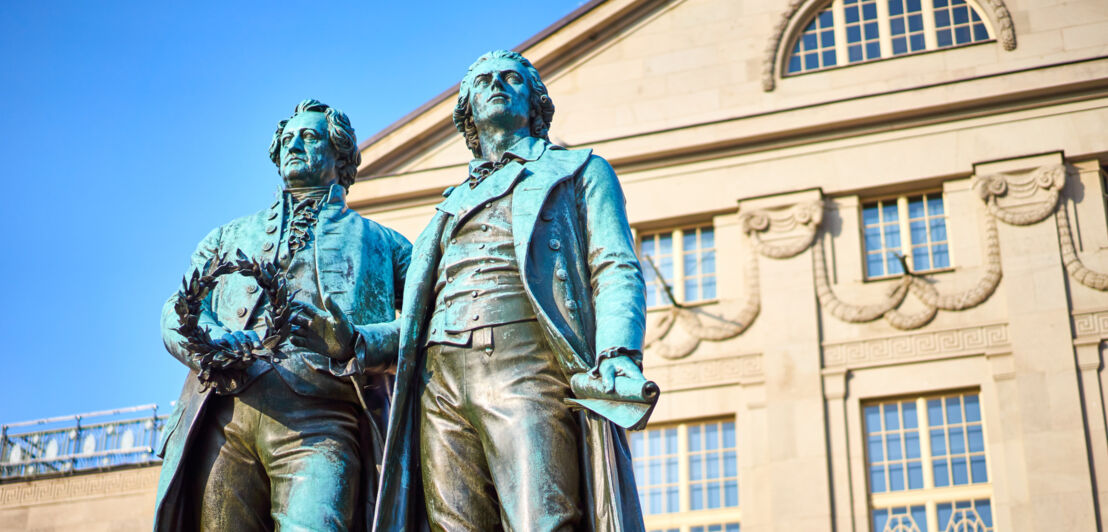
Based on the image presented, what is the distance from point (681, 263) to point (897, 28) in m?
5.47

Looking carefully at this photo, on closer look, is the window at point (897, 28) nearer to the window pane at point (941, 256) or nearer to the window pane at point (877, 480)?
the window pane at point (941, 256)

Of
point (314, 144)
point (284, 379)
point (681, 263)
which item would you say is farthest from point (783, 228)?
point (284, 379)

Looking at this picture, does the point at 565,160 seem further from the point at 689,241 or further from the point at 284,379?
the point at 689,241

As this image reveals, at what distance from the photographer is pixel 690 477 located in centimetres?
2773

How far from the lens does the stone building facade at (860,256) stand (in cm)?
2628

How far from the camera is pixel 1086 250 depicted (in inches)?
1057

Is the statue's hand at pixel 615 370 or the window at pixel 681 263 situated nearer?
the statue's hand at pixel 615 370

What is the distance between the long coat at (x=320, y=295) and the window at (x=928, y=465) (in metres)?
20.3

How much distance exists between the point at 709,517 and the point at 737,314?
3389 mm

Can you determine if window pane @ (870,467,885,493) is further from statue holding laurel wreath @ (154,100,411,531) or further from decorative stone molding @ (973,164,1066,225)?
statue holding laurel wreath @ (154,100,411,531)

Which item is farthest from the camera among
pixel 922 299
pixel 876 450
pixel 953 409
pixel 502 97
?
pixel 922 299

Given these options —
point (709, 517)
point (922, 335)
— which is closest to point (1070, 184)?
point (922, 335)

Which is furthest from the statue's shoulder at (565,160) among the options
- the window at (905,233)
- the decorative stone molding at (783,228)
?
the decorative stone molding at (783,228)

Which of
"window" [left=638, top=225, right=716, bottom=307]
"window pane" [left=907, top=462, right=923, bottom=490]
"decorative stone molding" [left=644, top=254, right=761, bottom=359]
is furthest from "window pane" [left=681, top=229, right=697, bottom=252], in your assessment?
"window pane" [left=907, top=462, right=923, bottom=490]
